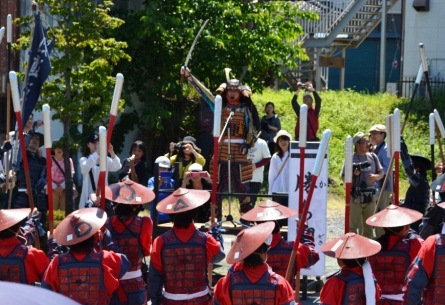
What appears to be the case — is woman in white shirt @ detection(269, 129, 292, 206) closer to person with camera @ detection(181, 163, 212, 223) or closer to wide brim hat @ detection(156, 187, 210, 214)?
person with camera @ detection(181, 163, 212, 223)

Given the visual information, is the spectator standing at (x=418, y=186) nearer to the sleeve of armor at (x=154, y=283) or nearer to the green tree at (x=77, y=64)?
the sleeve of armor at (x=154, y=283)

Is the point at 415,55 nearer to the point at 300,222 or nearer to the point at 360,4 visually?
the point at 360,4

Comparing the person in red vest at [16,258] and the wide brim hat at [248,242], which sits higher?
the wide brim hat at [248,242]

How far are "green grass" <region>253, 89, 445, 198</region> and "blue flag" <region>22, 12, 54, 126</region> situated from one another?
31.1 feet

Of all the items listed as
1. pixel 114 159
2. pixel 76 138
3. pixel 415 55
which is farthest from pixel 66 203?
pixel 415 55

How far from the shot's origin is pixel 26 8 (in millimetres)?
19094

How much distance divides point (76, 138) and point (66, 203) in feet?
11.2

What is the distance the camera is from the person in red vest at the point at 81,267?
316 inches

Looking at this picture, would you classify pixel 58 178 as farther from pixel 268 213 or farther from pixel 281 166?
pixel 268 213

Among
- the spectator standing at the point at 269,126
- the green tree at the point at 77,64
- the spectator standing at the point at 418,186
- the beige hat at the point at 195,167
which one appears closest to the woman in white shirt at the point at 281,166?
the beige hat at the point at 195,167

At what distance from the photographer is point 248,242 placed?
767cm

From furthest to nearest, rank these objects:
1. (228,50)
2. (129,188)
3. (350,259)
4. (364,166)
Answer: (228,50)
(364,166)
(129,188)
(350,259)

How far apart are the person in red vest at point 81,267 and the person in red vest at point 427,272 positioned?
2156mm

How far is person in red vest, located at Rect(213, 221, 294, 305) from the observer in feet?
25.1
